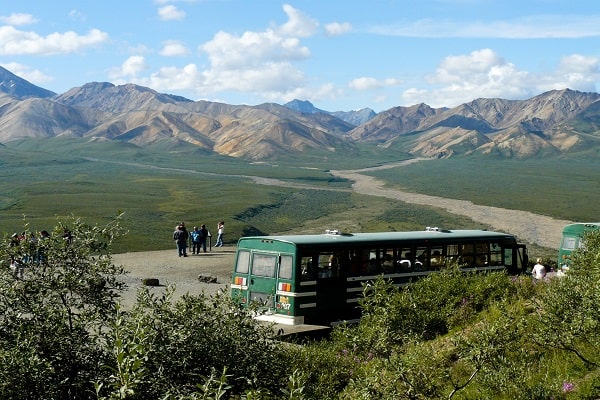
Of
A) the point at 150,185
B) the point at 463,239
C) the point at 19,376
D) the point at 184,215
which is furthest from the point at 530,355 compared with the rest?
the point at 150,185

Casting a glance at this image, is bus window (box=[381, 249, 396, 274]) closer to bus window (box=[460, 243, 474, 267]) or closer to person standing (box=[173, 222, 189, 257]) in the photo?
bus window (box=[460, 243, 474, 267])

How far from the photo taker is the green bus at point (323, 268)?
2484 cm

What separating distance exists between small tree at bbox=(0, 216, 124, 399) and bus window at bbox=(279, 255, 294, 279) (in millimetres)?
12081

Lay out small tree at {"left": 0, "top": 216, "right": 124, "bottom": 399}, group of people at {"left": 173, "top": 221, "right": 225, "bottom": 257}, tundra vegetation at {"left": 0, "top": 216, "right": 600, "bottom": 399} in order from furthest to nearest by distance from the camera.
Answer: group of people at {"left": 173, "top": 221, "right": 225, "bottom": 257}
tundra vegetation at {"left": 0, "top": 216, "right": 600, "bottom": 399}
small tree at {"left": 0, "top": 216, "right": 124, "bottom": 399}

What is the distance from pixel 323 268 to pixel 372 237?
2.92 meters

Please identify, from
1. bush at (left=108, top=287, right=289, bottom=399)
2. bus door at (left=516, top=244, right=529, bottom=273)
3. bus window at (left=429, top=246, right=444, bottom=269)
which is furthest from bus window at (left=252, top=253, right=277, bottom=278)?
bus door at (left=516, top=244, right=529, bottom=273)

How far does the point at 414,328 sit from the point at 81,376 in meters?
9.54

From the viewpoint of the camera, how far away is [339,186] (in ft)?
497

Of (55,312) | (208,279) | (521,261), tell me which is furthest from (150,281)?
(55,312)

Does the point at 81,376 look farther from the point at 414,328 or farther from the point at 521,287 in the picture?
the point at 521,287

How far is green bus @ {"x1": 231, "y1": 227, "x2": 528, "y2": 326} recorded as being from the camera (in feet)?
81.5

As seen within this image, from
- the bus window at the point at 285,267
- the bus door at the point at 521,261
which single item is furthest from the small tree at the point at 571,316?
the bus door at the point at 521,261

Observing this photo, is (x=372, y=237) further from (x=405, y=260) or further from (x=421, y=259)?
(x=421, y=259)

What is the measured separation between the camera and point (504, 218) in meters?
93.8
